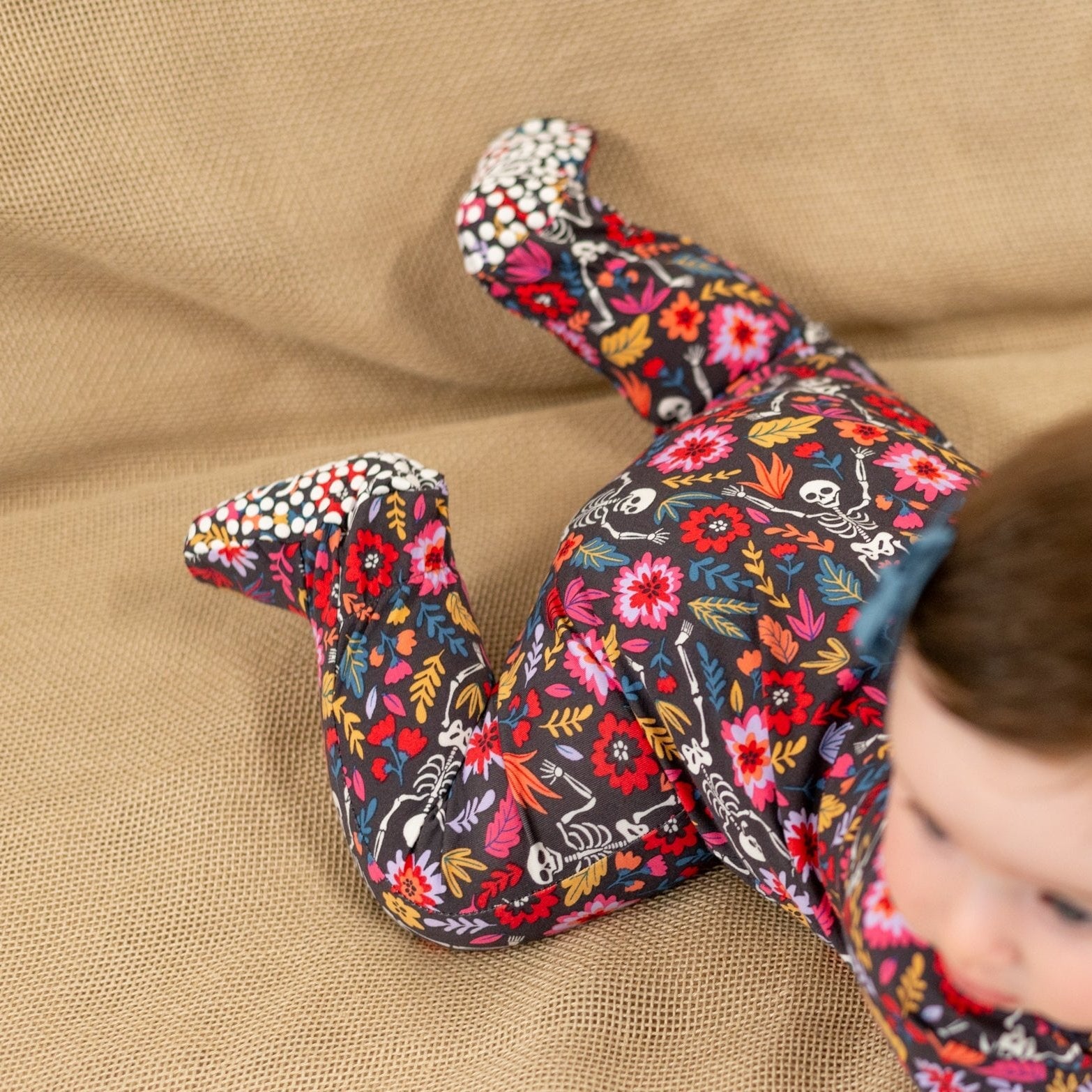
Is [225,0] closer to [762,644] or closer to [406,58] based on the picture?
[406,58]

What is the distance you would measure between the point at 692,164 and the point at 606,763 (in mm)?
606

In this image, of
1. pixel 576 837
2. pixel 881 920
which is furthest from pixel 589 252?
pixel 881 920

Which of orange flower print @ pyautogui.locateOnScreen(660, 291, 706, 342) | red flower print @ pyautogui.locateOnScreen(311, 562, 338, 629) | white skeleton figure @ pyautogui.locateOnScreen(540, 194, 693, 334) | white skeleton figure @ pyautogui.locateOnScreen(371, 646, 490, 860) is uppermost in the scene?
white skeleton figure @ pyautogui.locateOnScreen(540, 194, 693, 334)

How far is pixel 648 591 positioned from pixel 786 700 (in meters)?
0.12

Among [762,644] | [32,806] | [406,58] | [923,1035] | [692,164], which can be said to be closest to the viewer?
[923,1035]

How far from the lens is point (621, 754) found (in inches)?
32.5

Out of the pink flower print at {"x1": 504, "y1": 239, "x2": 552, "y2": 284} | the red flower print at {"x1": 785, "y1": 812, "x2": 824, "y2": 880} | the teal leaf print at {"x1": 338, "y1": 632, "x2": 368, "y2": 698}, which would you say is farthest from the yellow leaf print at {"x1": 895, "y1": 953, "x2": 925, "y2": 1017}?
the pink flower print at {"x1": 504, "y1": 239, "x2": 552, "y2": 284}

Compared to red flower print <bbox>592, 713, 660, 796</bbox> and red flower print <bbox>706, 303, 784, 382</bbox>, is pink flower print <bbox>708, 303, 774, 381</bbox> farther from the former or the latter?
red flower print <bbox>592, 713, 660, 796</bbox>

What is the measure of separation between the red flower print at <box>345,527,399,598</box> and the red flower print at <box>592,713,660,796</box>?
20 centimetres

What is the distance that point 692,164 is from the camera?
1120 millimetres

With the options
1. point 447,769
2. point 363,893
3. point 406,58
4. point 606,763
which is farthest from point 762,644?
point 406,58

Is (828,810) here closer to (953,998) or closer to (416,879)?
(953,998)

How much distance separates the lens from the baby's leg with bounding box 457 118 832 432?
1.02 metres

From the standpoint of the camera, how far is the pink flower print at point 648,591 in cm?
81
